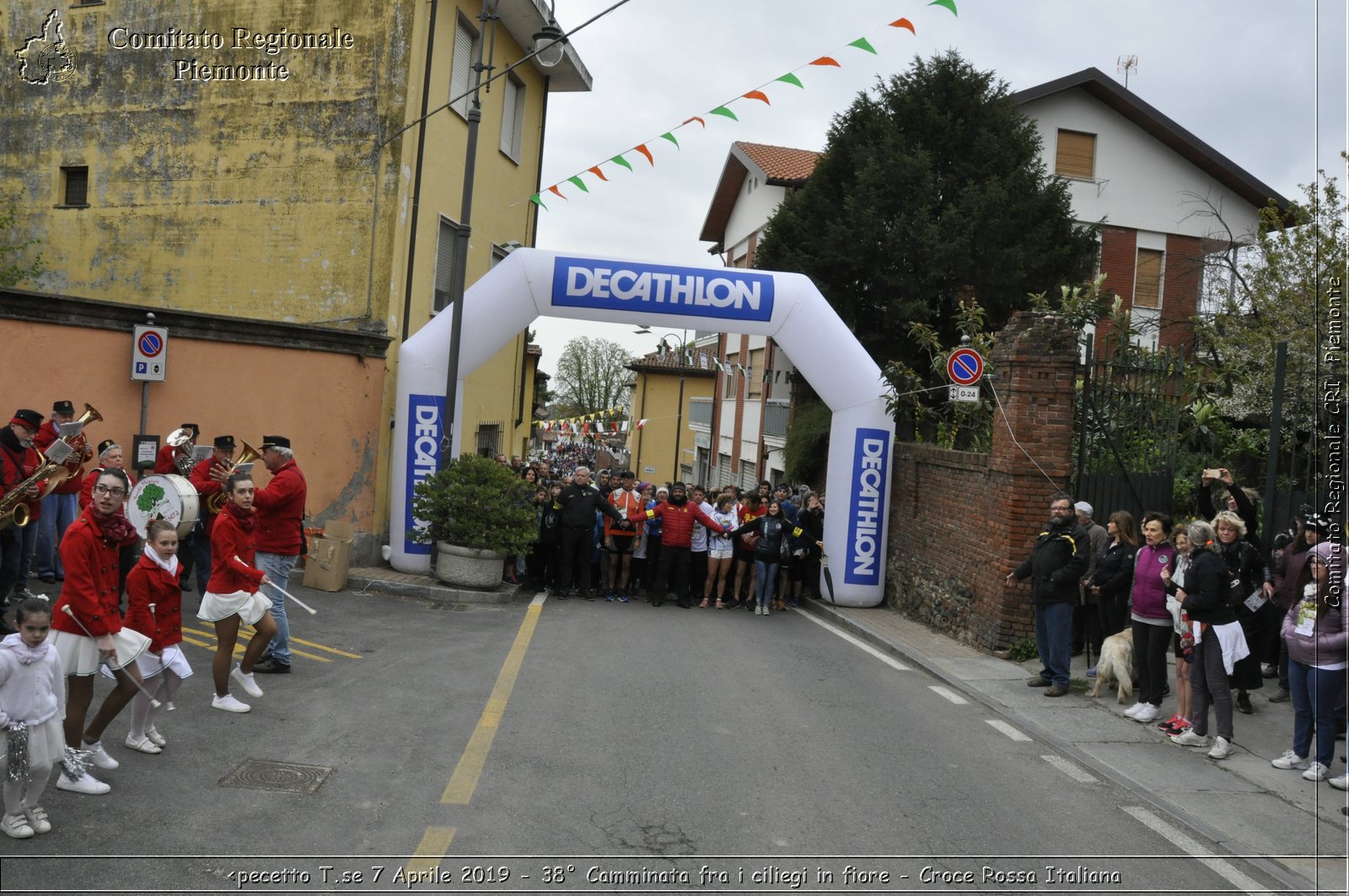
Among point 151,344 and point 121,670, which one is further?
point 151,344

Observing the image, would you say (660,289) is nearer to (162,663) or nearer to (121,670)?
(162,663)

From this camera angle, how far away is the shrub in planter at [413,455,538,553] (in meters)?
13.9

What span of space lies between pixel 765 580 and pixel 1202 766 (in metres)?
7.91

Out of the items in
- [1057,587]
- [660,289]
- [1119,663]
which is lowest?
[1119,663]

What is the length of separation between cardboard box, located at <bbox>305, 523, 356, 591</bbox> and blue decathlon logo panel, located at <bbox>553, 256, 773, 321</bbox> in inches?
182

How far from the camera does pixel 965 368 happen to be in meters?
13.2

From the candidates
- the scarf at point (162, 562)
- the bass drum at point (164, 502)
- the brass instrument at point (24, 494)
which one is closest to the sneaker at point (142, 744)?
the scarf at point (162, 562)

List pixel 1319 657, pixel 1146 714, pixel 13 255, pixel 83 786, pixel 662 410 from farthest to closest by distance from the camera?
pixel 662 410
pixel 13 255
pixel 1146 714
pixel 1319 657
pixel 83 786

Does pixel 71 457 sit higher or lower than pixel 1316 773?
higher

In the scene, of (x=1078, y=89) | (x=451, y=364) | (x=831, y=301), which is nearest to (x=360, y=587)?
(x=451, y=364)

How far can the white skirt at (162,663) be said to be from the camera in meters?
6.28

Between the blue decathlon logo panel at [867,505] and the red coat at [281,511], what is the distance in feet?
28.3

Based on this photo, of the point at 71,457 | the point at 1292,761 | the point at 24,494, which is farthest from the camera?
the point at 71,457

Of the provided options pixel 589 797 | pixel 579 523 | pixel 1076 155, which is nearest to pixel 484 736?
pixel 589 797
